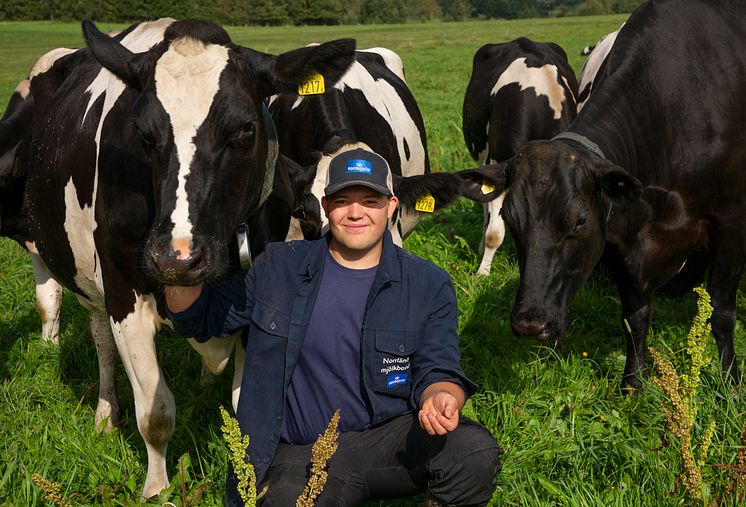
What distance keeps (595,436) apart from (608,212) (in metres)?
1.20

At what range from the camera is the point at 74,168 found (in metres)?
3.77

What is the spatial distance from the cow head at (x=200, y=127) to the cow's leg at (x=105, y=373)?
6.60ft

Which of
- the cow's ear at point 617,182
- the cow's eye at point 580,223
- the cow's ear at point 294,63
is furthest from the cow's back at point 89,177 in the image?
the cow's ear at point 617,182

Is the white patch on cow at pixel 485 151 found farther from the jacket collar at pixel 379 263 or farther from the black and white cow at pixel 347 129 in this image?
the jacket collar at pixel 379 263

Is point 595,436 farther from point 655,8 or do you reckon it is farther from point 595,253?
point 655,8

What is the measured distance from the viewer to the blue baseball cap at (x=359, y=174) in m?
2.93

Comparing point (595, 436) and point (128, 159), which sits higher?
point (128, 159)

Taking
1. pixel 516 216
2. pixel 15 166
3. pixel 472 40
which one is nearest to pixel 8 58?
pixel 472 40

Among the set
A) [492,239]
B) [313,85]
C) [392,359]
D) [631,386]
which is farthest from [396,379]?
[492,239]

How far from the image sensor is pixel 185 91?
2863mm

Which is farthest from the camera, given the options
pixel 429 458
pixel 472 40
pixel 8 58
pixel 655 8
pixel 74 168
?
pixel 472 40

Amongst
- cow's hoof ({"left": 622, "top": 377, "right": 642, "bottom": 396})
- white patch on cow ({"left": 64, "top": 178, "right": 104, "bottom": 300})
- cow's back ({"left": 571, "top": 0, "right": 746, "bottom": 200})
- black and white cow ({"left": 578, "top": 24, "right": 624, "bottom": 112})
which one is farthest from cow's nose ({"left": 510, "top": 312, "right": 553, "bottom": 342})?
black and white cow ({"left": 578, "top": 24, "right": 624, "bottom": 112})

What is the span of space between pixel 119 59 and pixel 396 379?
5.77 feet

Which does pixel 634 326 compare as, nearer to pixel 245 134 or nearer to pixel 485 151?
pixel 245 134
